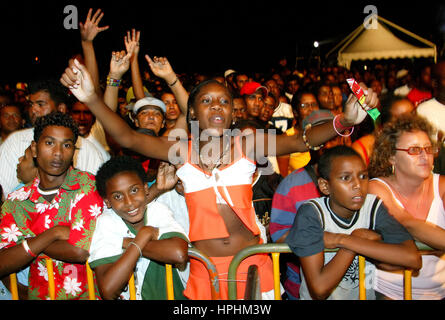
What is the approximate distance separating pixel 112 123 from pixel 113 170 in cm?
32

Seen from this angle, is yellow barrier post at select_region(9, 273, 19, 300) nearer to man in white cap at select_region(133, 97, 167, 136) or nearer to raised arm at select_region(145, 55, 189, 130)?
raised arm at select_region(145, 55, 189, 130)

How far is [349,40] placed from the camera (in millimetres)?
17250

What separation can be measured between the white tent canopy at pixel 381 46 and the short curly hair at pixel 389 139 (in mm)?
14588

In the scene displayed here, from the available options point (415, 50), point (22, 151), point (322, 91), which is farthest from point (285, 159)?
point (415, 50)

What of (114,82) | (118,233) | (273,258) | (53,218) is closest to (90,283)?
(118,233)

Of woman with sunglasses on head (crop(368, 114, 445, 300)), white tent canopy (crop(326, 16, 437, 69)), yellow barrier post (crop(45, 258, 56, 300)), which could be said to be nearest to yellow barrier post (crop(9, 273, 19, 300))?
yellow barrier post (crop(45, 258, 56, 300))

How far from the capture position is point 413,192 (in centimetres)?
280

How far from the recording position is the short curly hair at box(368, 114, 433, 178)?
2.87 m

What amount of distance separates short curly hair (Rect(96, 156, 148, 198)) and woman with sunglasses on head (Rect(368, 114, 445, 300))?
1.65 m

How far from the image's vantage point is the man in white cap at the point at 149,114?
429cm

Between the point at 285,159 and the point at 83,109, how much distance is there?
260cm

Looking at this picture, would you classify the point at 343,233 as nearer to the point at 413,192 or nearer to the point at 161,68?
the point at 413,192
